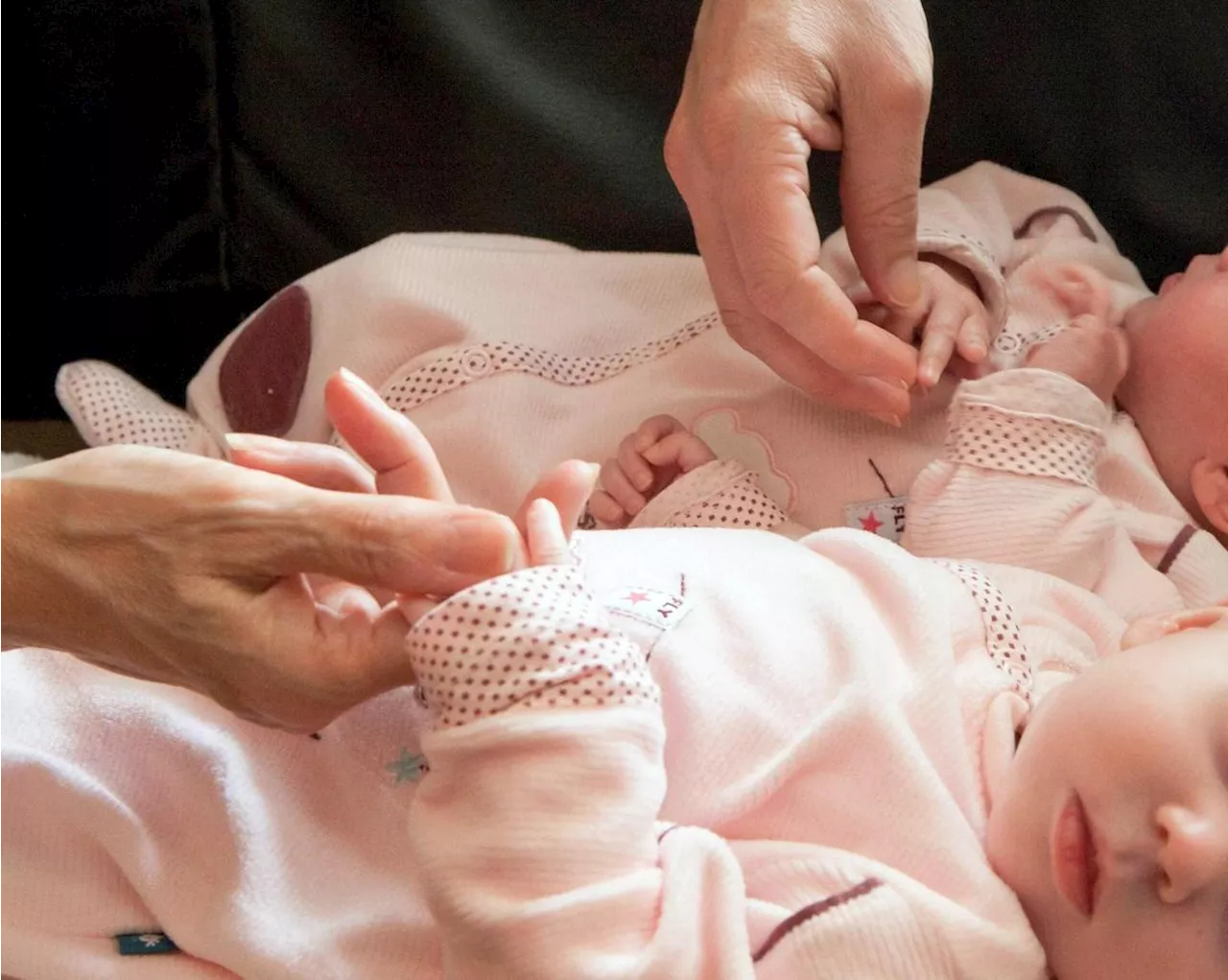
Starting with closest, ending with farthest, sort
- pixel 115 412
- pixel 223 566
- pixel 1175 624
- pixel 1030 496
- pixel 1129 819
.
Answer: pixel 223 566
pixel 1129 819
pixel 1175 624
pixel 1030 496
pixel 115 412

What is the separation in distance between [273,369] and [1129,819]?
873mm

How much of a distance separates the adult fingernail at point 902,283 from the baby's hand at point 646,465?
236 millimetres

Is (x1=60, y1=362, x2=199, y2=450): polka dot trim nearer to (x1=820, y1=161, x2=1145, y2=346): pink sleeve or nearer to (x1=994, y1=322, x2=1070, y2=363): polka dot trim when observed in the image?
(x1=820, y1=161, x2=1145, y2=346): pink sleeve

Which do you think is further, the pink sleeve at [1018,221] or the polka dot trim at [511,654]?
the pink sleeve at [1018,221]

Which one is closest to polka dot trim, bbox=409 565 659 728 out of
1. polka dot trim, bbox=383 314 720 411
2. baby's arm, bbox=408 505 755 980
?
baby's arm, bbox=408 505 755 980

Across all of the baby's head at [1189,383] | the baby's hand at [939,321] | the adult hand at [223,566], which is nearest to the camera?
the adult hand at [223,566]

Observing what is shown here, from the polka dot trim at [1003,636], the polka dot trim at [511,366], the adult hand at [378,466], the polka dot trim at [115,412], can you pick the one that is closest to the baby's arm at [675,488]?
the polka dot trim at [511,366]

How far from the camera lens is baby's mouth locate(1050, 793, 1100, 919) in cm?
78

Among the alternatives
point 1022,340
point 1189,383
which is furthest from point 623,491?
point 1189,383

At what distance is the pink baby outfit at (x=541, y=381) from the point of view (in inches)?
46.8

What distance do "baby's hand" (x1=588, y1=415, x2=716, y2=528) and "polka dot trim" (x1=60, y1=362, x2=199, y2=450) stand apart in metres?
0.43

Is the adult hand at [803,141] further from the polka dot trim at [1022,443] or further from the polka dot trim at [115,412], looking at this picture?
the polka dot trim at [115,412]

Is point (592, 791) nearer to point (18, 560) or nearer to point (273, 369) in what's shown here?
point (18, 560)

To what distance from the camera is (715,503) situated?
1.11m
